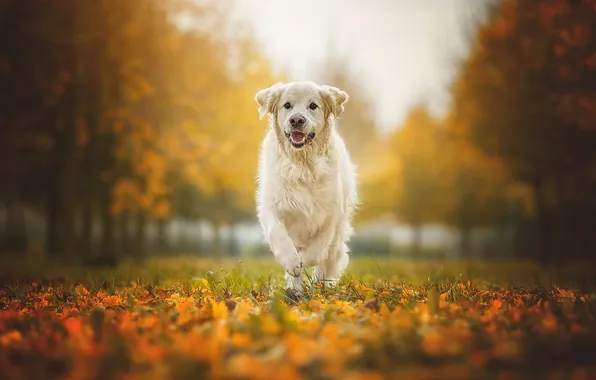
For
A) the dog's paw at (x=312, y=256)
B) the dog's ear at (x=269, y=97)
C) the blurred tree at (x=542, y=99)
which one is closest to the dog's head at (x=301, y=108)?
the dog's ear at (x=269, y=97)

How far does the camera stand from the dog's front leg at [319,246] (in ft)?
20.8

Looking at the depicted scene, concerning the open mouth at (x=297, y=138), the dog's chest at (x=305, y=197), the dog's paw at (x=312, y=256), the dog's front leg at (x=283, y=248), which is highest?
the open mouth at (x=297, y=138)

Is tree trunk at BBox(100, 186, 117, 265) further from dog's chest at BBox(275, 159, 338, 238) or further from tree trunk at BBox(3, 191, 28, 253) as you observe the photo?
dog's chest at BBox(275, 159, 338, 238)

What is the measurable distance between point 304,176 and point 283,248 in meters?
0.92

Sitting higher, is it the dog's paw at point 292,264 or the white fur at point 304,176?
the white fur at point 304,176

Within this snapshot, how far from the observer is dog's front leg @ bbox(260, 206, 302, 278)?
573 cm

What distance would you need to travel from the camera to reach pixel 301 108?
6.27 m

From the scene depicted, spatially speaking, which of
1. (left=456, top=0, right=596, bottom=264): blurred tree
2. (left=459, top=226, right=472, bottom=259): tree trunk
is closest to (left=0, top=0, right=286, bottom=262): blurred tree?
(left=456, top=0, right=596, bottom=264): blurred tree

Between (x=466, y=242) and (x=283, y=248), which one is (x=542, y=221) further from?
(x=283, y=248)

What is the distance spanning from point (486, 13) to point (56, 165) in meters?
13.7

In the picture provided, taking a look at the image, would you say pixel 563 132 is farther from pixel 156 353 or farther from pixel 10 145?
pixel 156 353

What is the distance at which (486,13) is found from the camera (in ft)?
60.6

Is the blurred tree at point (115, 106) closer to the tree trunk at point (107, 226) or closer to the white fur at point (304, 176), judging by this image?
the tree trunk at point (107, 226)

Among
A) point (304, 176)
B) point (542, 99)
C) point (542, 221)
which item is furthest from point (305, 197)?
point (542, 221)
